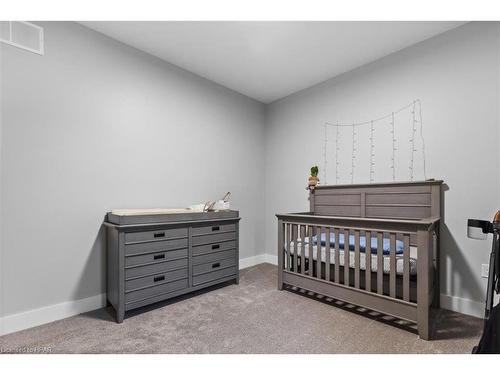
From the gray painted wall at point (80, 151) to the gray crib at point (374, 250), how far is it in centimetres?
130

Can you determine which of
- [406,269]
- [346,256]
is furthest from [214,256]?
[406,269]

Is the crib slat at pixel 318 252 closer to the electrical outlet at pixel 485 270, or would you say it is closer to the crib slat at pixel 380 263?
the crib slat at pixel 380 263

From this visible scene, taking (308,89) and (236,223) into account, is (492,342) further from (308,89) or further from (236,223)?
(308,89)

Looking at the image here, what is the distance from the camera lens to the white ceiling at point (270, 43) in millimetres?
Answer: 2014

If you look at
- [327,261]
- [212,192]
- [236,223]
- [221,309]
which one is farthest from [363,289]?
[212,192]

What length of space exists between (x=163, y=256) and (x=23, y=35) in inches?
73.4

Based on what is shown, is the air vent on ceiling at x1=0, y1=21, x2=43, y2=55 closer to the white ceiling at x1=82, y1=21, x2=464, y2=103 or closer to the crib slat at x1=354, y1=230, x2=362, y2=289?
the white ceiling at x1=82, y1=21, x2=464, y2=103

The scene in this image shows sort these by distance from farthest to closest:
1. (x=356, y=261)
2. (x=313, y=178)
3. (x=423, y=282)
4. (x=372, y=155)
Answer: (x=313, y=178) < (x=372, y=155) < (x=356, y=261) < (x=423, y=282)

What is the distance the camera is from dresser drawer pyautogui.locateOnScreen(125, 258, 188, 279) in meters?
1.87

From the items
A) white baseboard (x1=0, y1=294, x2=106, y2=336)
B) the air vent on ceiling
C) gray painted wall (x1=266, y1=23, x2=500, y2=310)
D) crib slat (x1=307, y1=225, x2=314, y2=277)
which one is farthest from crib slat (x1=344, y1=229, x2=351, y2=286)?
the air vent on ceiling

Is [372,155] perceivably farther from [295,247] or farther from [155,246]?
[155,246]

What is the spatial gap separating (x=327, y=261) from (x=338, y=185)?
934mm

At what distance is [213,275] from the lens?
7.88 ft

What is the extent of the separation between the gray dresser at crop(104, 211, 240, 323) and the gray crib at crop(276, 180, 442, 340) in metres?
0.64
